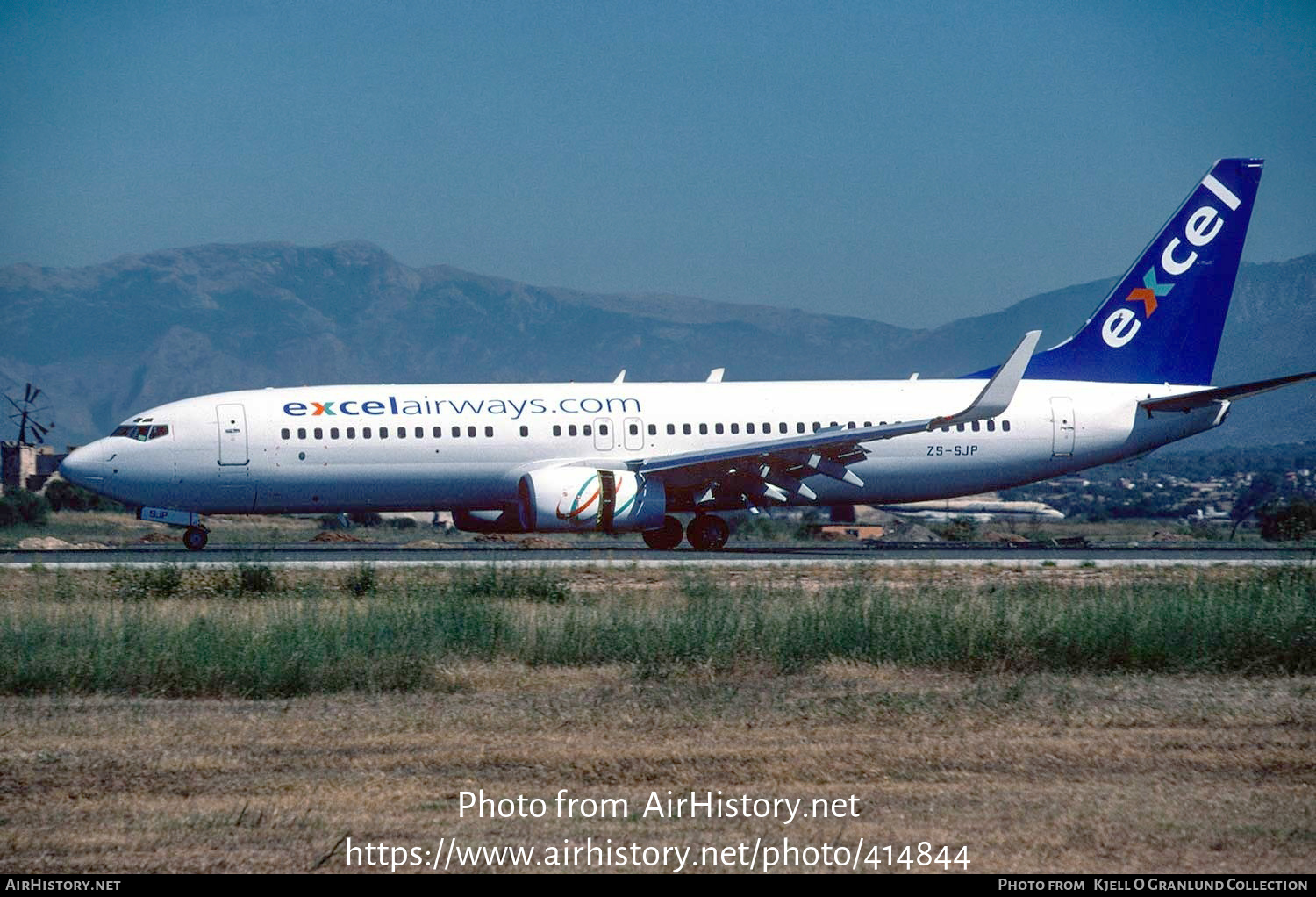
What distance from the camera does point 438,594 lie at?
20141 mm

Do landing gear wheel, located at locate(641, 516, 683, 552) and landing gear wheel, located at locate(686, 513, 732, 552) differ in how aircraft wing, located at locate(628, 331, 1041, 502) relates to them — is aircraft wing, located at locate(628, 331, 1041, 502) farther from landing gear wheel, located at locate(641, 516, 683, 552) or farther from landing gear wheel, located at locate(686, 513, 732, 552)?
landing gear wheel, located at locate(641, 516, 683, 552)

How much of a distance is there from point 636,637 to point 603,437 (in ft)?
51.8

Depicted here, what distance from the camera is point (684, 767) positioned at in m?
11.1

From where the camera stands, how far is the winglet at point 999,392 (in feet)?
95.2

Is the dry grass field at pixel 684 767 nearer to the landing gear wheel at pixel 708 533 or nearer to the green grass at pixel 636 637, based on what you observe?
the green grass at pixel 636 637

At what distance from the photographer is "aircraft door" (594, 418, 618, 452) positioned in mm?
31641

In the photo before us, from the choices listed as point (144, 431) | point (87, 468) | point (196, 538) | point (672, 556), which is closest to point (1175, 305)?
point (672, 556)

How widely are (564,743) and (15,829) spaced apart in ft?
12.6

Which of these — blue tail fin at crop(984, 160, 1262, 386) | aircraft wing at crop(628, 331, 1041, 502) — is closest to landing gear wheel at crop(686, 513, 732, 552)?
aircraft wing at crop(628, 331, 1041, 502)

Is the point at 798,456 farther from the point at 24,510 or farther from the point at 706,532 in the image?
the point at 24,510

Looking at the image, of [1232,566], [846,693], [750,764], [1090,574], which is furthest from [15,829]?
[1232,566]

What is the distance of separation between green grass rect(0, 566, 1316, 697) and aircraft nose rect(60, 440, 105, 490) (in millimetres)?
11943

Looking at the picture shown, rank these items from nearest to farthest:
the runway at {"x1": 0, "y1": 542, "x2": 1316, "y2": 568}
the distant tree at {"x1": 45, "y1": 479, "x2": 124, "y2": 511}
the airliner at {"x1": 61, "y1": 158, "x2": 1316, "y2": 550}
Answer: the runway at {"x1": 0, "y1": 542, "x2": 1316, "y2": 568} < the airliner at {"x1": 61, "y1": 158, "x2": 1316, "y2": 550} < the distant tree at {"x1": 45, "y1": 479, "x2": 124, "y2": 511}

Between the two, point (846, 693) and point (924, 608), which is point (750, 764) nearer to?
point (846, 693)
